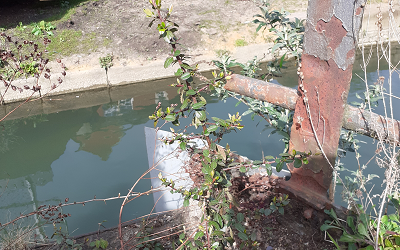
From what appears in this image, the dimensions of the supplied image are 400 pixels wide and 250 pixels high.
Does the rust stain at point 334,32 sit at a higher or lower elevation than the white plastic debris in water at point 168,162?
higher

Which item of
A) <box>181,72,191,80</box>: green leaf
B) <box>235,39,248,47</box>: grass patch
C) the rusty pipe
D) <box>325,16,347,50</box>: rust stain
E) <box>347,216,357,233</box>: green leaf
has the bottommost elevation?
<box>347,216,357,233</box>: green leaf

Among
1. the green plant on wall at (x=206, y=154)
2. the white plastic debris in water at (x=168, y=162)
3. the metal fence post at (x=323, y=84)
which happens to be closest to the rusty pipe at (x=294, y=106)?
the metal fence post at (x=323, y=84)

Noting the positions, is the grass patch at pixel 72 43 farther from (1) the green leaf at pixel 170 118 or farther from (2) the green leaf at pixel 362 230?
(2) the green leaf at pixel 362 230

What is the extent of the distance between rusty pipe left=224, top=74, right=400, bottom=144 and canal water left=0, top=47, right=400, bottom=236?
4.85 ft

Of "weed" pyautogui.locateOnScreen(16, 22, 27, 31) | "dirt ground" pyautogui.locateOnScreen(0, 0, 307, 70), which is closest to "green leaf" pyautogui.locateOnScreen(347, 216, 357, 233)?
"dirt ground" pyautogui.locateOnScreen(0, 0, 307, 70)

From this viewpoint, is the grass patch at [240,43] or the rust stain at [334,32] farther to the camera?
the grass patch at [240,43]

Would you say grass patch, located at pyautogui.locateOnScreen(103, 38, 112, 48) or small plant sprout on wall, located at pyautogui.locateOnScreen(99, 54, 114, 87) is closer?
small plant sprout on wall, located at pyautogui.locateOnScreen(99, 54, 114, 87)

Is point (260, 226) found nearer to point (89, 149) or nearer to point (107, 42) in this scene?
point (89, 149)

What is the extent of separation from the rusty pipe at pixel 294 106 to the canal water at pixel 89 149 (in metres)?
1.48

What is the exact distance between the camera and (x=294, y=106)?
5.58 feet

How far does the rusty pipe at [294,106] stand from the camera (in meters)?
1.44

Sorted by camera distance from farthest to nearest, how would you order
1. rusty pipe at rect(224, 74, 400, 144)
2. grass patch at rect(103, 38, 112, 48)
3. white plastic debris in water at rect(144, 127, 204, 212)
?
grass patch at rect(103, 38, 112, 48)
white plastic debris in water at rect(144, 127, 204, 212)
rusty pipe at rect(224, 74, 400, 144)

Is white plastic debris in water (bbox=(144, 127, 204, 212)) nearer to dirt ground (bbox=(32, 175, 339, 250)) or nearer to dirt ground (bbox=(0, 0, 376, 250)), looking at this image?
dirt ground (bbox=(32, 175, 339, 250))

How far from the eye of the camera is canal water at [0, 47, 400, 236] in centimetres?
344
